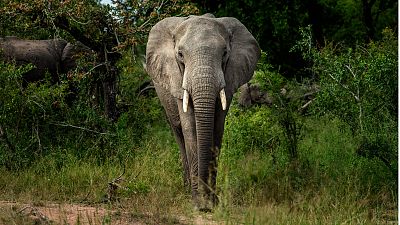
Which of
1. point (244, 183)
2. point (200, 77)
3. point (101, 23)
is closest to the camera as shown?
point (200, 77)

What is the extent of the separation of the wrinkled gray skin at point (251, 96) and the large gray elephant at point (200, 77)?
4.98 metres

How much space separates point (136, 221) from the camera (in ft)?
22.2

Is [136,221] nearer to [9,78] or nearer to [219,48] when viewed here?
[219,48]

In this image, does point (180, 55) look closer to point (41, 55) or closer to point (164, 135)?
point (164, 135)

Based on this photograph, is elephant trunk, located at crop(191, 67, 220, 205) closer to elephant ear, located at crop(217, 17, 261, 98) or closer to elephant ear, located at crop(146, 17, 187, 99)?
elephant ear, located at crop(146, 17, 187, 99)

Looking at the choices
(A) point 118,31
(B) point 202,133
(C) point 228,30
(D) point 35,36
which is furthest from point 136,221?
(D) point 35,36

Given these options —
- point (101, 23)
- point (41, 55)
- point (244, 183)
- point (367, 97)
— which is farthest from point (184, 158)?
point (41, 55)

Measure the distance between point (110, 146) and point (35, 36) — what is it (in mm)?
4056

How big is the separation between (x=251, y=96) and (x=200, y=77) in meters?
7.15

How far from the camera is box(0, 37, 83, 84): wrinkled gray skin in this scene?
13.4 meters

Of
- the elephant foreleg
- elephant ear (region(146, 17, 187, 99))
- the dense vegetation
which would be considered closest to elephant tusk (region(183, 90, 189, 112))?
elephant ear (region(146, 17, 187, 99))

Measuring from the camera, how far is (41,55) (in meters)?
13.8

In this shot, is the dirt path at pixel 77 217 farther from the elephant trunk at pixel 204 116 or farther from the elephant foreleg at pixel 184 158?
the elephant foreleg at pixel 184 158

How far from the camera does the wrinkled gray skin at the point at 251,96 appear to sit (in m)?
14.2
